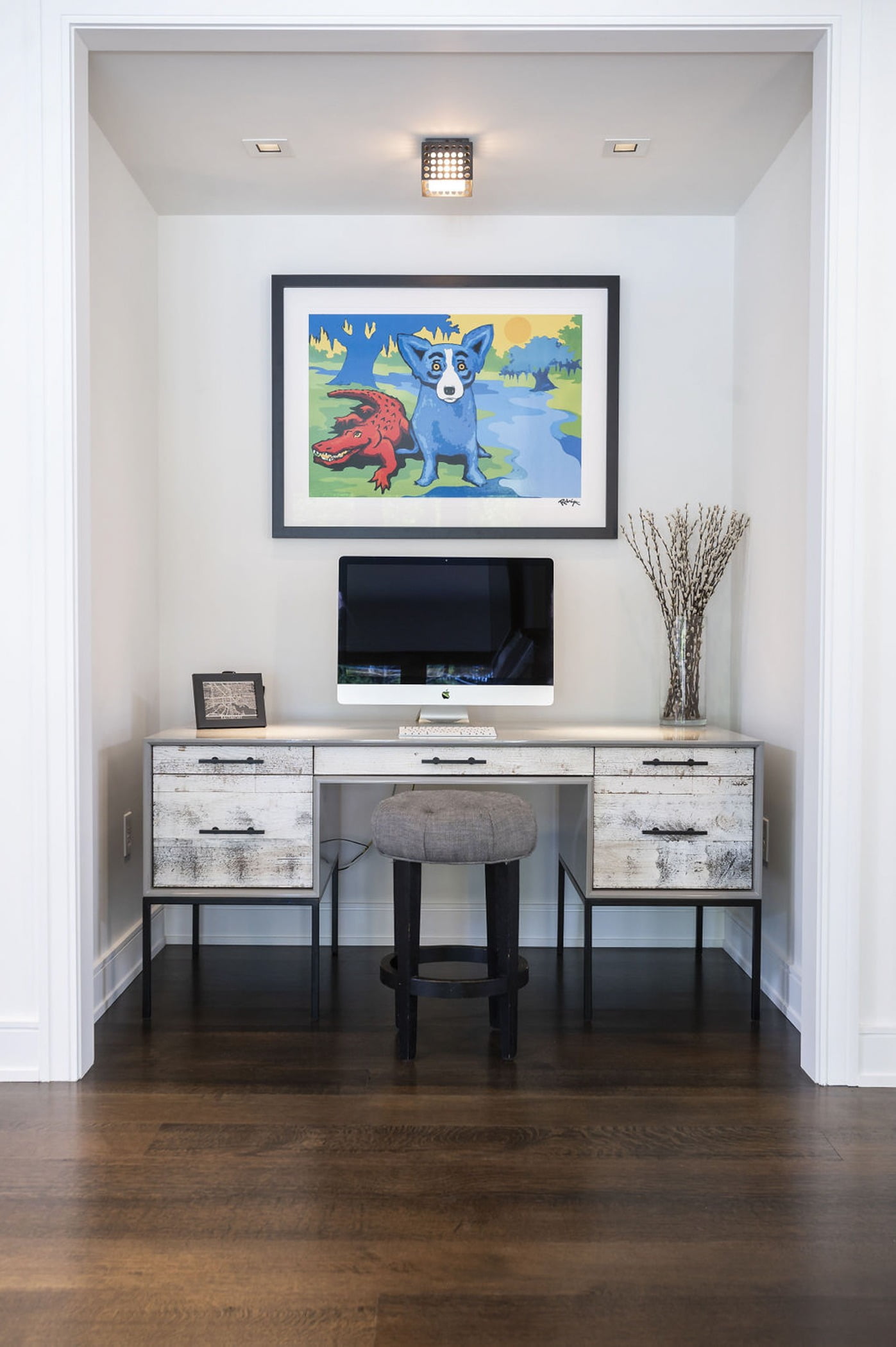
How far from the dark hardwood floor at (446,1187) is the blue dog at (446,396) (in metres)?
1.87

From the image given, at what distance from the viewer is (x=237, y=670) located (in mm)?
3510

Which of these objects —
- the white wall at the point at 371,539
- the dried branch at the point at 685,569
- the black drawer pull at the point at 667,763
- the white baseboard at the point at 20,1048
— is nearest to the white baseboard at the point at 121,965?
the white wall at the point at 371,539

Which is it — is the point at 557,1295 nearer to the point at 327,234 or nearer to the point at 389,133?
the point at 389,133

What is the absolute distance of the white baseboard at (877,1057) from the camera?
2.41 meters

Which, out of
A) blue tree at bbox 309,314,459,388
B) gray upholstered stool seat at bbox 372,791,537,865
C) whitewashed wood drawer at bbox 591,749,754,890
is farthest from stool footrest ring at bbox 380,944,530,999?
blue tree at bbox 309,314,459,388

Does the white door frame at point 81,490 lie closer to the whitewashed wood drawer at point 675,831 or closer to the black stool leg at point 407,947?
the whitewashed wood drawer at point 675,831

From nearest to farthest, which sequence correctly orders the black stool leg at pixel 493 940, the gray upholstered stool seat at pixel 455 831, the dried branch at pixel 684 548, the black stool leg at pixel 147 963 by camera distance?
the gray upholstered stool seat at pixel 455 831, the black stool leg at pixel 493 940, the black stool leg at pixel 147 963, the dried branch at pixel 684 548

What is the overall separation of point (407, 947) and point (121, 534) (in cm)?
156

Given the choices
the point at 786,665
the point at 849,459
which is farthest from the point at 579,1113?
the point at 849,459

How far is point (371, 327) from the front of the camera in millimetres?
3424

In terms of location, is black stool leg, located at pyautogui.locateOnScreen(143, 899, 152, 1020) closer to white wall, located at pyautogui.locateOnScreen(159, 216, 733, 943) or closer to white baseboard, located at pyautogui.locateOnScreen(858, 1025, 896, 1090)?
white wall, located at pyautogui.locateOnScreen(159, 216, 733, 943)

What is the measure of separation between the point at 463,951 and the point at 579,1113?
2.04 ft

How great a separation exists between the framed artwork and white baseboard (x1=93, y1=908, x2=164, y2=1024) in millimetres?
1452

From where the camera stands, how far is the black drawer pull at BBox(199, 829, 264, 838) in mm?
2832
